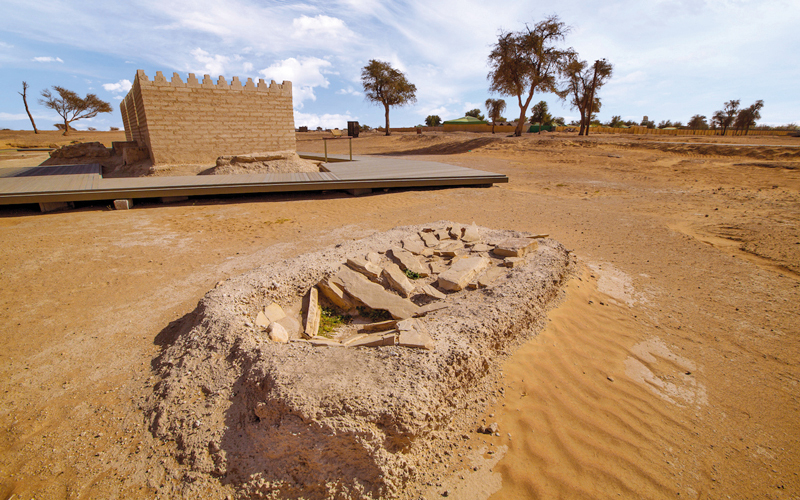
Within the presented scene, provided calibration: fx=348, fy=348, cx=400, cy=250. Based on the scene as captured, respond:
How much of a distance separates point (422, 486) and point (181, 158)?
41.2 feet

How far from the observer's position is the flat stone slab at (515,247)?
4020 millimetres

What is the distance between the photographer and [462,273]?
351 cm

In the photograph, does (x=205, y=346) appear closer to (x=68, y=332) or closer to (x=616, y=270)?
(x=68, y=332)

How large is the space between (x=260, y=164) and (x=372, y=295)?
939cm

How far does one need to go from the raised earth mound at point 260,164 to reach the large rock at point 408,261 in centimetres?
838

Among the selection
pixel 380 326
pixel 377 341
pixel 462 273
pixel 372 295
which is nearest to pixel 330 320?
pixel 372 295

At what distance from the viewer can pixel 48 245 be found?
525 centimetres

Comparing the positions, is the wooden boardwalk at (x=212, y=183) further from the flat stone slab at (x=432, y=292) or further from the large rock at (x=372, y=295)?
the flat stone slab at (x=432, y=292)

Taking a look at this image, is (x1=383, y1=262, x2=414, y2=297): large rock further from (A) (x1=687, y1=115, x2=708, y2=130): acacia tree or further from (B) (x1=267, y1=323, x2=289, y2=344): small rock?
(A) (x1=687, y1=115, x2=708, y2=130): acacia tree

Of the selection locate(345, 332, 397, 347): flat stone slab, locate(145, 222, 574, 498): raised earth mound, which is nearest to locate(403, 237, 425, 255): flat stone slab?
locate(145, 222, 574, 498): raised earth mound

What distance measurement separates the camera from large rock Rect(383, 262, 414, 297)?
3301 mm

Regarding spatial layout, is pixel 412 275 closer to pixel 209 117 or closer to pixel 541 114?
pixel 209 117

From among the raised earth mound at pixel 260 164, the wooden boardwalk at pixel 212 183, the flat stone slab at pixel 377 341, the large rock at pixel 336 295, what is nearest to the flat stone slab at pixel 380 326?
the flat stone slab at pixel 377 341

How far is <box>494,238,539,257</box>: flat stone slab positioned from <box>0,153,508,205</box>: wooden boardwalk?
5.23m
